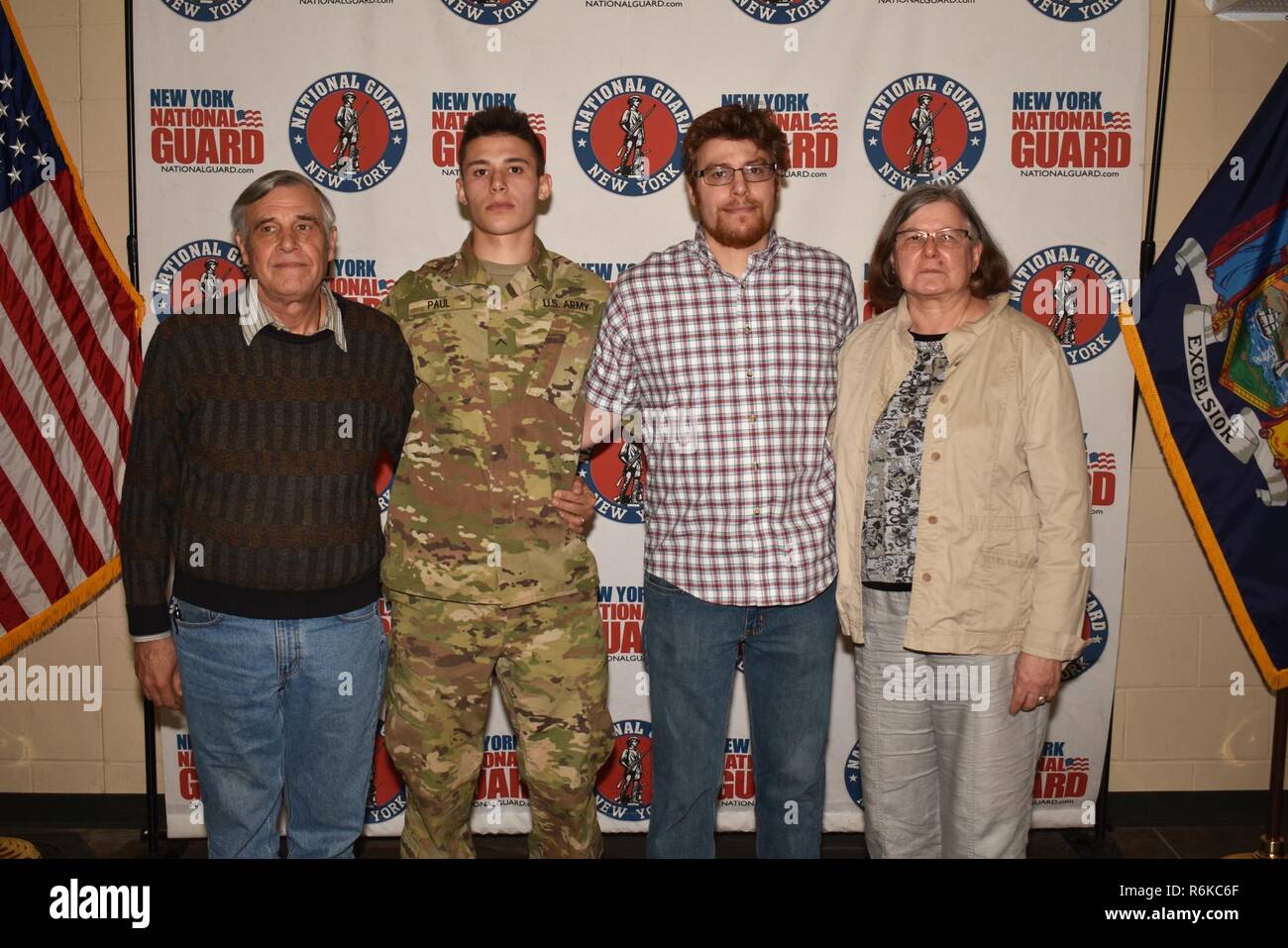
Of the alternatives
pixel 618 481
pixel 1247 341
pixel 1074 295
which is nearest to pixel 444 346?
pixel 618 481

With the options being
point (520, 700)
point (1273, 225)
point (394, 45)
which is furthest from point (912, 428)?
point (394, 45)

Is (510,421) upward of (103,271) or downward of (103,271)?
downward

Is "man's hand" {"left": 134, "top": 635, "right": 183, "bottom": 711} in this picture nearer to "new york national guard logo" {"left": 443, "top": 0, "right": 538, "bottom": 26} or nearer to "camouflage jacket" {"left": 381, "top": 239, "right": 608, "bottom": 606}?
"camouflage jacket" {"left": 381, "top": 239, "right": 608, "bottom": 606}

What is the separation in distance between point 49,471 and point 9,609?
443mm

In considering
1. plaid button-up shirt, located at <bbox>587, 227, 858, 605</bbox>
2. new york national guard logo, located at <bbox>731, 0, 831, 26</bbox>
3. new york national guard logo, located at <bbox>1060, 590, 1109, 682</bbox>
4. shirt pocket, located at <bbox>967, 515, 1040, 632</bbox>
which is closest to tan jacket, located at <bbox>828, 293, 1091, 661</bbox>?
shirt pocket, located at <bbox>967, 515, 1040, 632</bbox>

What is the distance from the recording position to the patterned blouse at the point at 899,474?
2195mm

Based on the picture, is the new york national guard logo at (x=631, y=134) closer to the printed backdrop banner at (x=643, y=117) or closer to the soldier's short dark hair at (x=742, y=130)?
the printed backdrop banner at (x=643, y=117)

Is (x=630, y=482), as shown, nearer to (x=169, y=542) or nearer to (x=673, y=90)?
(x=673, y=90)

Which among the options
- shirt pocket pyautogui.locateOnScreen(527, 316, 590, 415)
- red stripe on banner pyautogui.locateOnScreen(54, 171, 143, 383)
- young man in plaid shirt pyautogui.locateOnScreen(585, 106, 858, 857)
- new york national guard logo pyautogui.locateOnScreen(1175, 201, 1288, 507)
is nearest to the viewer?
young man in plaid shirt pyautogui.locateOnScreen(585, 106, 858, 857)

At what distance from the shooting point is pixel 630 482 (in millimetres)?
3314

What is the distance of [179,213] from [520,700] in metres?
2.02

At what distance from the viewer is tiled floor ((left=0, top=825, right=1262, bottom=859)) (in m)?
3.21

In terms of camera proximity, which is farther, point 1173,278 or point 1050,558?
point 1173,278

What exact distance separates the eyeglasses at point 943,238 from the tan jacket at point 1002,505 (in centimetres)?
21
